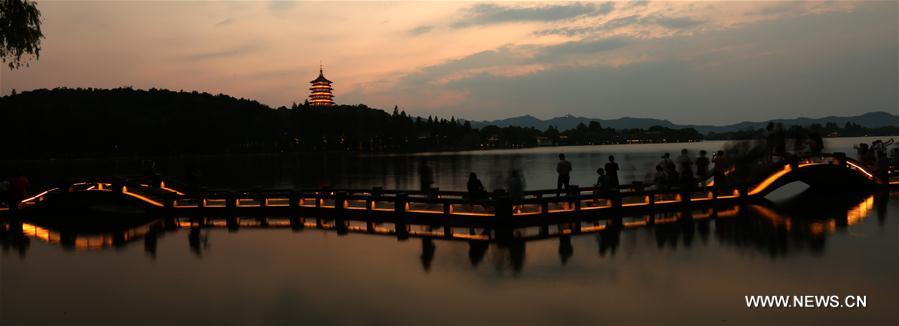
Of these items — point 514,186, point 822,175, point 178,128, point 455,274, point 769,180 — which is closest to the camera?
point 455,274

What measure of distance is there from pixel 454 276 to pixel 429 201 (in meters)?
6.41

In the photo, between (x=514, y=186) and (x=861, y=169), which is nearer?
(x=514, y=186)

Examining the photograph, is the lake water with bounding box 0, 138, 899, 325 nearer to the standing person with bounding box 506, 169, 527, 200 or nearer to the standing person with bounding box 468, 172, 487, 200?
the standing person with bounding box 506, 169, 527, 200

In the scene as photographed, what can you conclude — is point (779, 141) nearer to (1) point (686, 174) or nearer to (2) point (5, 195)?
(1) point (686, 174)

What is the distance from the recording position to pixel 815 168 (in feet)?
74.7

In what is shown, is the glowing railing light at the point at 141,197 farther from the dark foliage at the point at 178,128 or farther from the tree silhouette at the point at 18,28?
the dark foliage at the point at 178,128

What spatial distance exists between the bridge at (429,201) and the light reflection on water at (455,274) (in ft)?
3.46

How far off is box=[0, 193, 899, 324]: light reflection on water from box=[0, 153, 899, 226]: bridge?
41.5 inches

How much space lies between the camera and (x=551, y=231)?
48.5ft

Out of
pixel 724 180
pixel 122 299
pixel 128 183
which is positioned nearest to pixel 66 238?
pixel 128 183

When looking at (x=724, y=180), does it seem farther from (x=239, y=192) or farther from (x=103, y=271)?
(x=103, y=271)

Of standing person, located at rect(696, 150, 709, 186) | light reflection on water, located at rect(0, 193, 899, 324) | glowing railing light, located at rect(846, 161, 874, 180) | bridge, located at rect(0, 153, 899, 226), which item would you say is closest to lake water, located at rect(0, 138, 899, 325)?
light reflection on water, located at rect(0, 193, 899, 324)

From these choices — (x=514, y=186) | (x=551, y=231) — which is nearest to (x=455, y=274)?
(x=551, y=231)

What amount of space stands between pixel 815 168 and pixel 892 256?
43.3ft
